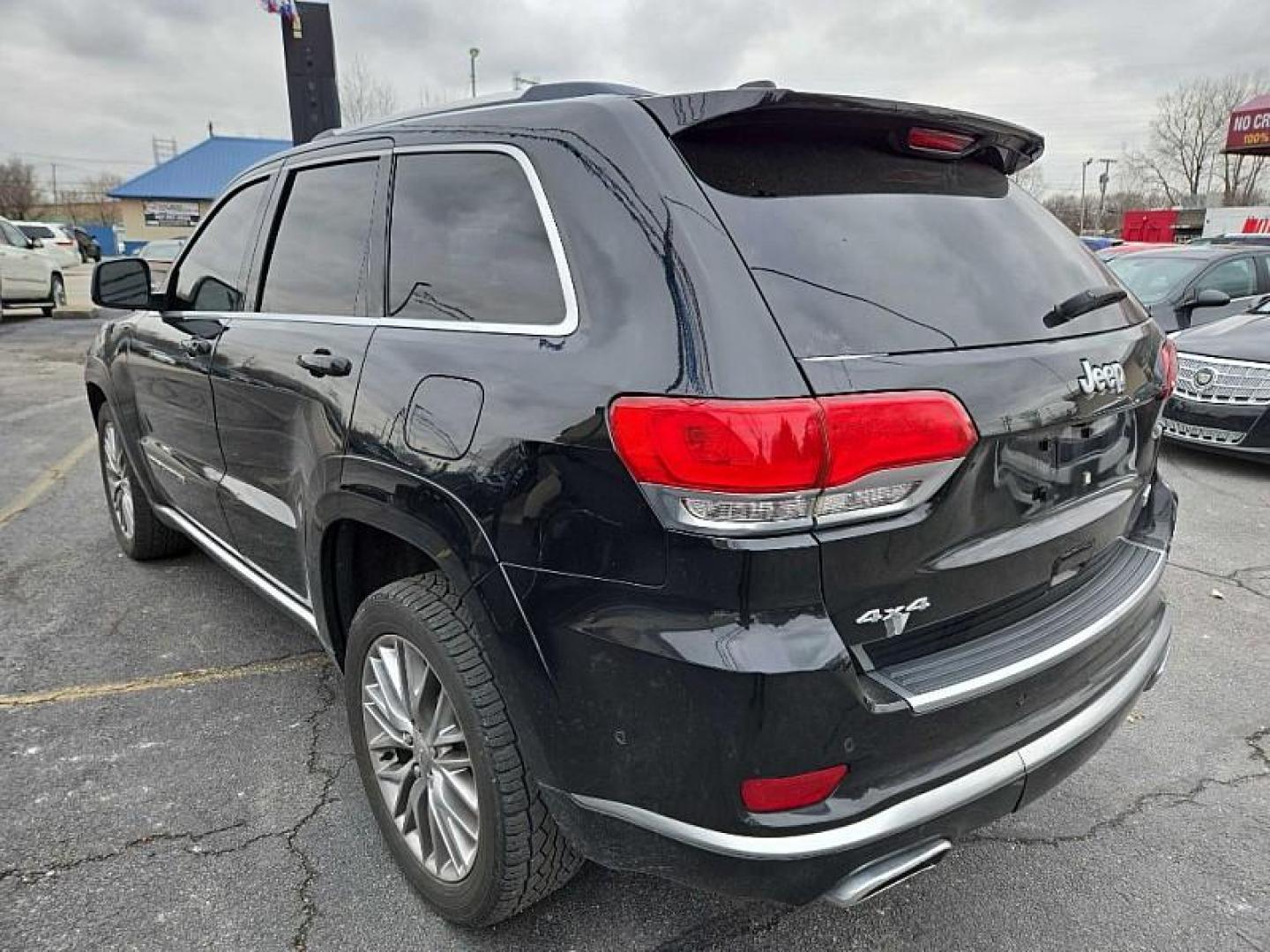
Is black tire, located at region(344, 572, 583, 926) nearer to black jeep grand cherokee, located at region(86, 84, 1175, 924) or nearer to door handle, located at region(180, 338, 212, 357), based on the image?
black jeep grand cherokee, located at region(86, 84, 1175, 924)

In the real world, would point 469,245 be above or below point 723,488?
above

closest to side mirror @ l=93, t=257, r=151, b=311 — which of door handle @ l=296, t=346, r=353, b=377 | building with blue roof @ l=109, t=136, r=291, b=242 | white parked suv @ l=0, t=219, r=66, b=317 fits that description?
door handle @ l=296, t=346, r=353, b=377

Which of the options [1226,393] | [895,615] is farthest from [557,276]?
[1226,393]

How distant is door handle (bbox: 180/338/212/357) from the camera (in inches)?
123

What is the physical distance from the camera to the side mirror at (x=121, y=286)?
3.74 metres

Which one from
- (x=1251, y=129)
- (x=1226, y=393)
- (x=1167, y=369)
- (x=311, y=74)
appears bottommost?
(x=1226, y=393)

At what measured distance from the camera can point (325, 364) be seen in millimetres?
2371

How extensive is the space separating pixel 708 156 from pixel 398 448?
931 millimetres

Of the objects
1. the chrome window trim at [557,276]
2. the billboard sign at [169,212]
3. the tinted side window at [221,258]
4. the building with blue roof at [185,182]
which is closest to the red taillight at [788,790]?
the chrome window trim at [557,276]

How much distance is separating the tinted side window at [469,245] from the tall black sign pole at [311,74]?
7585 millimetres

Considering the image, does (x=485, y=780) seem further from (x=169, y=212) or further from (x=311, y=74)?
(x=169, y=212)

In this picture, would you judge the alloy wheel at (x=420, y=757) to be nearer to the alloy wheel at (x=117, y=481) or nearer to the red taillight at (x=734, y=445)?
the red taillight at (x=734, y=445)

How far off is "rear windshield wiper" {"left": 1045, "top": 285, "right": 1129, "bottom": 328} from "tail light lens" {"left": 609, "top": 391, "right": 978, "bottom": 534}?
0.63m

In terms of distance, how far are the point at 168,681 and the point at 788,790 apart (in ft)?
8.88
